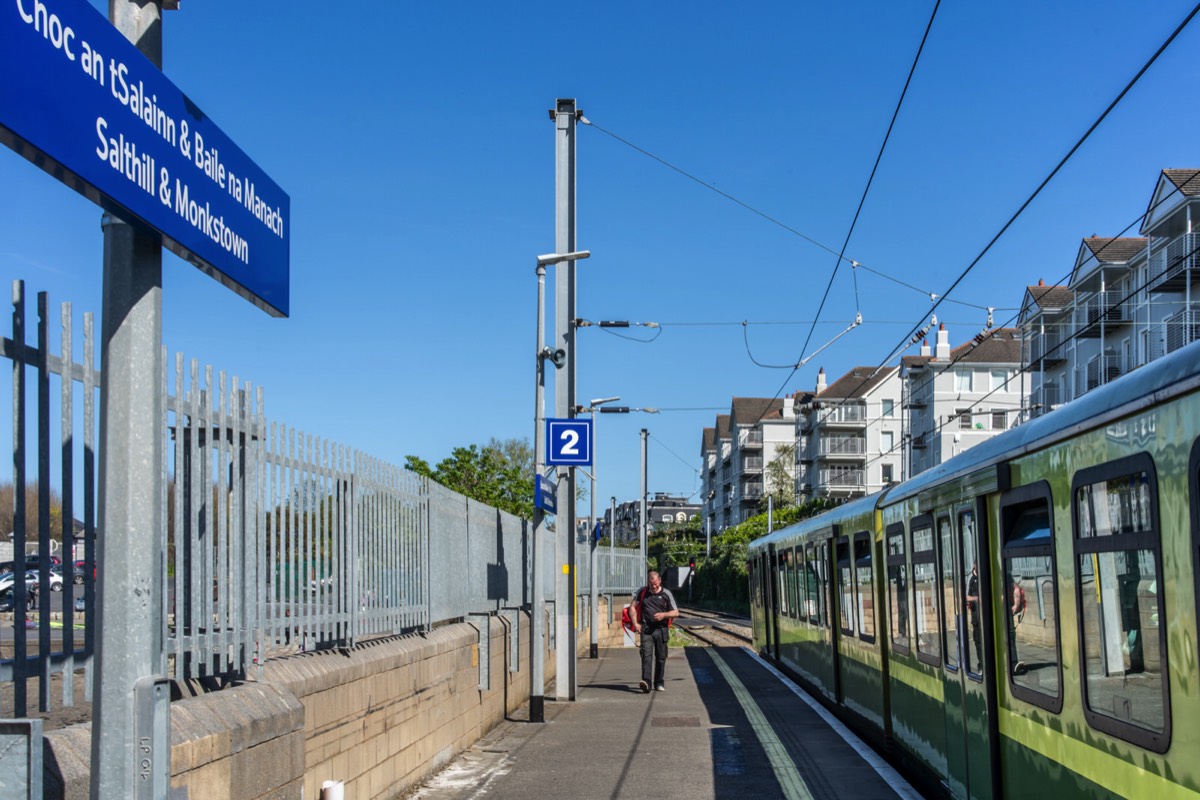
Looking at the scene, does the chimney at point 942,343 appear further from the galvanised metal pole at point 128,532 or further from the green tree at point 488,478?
the galvanised metal pole at point 128,532

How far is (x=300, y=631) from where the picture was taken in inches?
303

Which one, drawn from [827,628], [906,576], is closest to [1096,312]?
[827,628]

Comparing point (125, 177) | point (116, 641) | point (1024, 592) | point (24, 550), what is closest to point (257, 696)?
point (24, 550)

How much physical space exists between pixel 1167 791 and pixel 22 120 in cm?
429

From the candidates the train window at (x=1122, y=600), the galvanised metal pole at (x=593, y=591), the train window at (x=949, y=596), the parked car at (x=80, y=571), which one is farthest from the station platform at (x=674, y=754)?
the galvanised metal pole at (x=593, y=591)

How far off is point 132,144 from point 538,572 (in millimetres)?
12442

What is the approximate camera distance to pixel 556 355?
58.6 ft

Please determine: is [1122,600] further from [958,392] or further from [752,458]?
[752,458]

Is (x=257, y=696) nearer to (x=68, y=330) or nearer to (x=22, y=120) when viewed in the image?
(x=68, y=330)

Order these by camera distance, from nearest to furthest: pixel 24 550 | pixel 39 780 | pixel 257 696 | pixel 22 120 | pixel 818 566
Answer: pixel 22 120 < pixel 39 780 < pixel 24 550 < pixel 257 696 < pixel 818 566

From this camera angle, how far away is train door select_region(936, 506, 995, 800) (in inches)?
315

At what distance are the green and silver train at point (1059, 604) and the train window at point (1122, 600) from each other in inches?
0.4

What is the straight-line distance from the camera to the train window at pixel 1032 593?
21.3ft

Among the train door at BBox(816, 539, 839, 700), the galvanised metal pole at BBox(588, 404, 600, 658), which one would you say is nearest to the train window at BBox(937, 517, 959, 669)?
the train door at BBox(816, 539, 839, 700)
